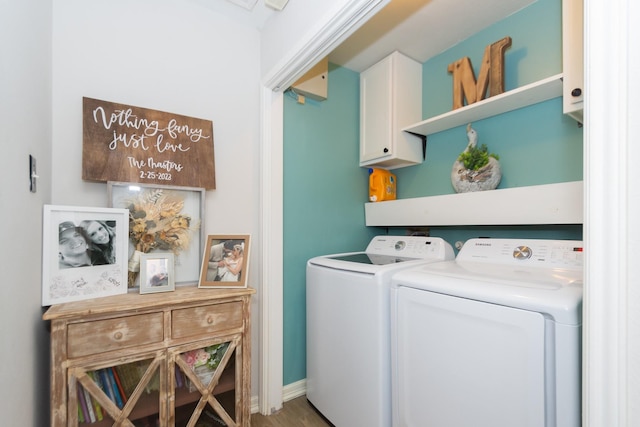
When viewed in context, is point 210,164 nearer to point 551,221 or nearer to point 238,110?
point 238,110

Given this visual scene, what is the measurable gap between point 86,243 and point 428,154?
2.12 m

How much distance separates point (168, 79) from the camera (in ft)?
5.26

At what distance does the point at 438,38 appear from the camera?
1969 mm

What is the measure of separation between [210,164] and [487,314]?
1.48 metres

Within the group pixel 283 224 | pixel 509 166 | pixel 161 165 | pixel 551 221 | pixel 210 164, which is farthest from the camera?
pixel 283 224

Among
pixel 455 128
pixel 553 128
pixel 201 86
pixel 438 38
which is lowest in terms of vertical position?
pixel 553 128

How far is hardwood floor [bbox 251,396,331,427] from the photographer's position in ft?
5.73

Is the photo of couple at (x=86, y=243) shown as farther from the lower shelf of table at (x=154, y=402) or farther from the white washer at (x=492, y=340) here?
the white washer at (x=492, y=340)

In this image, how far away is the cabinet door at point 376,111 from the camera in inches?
82.5

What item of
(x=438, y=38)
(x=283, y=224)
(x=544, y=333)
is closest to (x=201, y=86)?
(x=283, y=224)

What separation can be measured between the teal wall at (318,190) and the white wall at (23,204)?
3.84 ft

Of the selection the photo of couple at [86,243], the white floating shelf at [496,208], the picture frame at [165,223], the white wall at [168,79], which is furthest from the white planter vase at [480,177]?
the photo of couple at [86,243]

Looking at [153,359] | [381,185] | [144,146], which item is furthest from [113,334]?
[381,185]

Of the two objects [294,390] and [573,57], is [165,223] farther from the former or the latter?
[573,57]
